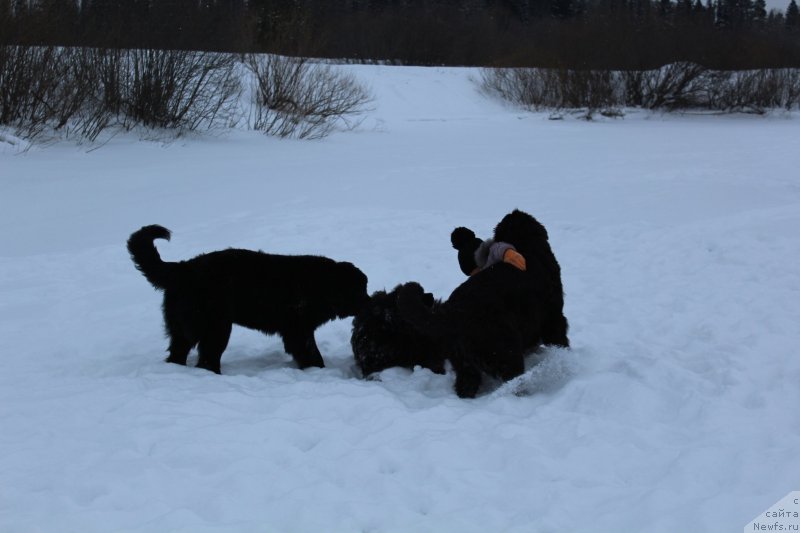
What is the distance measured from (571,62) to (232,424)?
30.9 metres

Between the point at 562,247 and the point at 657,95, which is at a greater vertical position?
the point at 657,95

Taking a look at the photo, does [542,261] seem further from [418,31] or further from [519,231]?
[418,31]

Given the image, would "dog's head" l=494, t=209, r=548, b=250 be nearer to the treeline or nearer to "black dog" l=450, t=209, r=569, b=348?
"black dog" l=450, t=209, r=569, b=348

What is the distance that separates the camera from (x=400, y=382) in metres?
5.52

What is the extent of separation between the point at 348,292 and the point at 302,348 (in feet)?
2.08

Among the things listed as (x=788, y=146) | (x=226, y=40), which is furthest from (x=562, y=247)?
(x=226, y=40)

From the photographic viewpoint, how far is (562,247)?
9953 millimetres

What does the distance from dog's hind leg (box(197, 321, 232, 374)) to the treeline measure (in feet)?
45.6

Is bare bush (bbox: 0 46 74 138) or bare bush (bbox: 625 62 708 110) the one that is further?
bare bush (bbox: 625 62 708 110)

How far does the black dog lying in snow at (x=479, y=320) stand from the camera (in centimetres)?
501

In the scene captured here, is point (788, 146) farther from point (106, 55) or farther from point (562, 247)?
point (106, 55)

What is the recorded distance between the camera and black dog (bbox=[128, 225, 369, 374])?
5.62 metres

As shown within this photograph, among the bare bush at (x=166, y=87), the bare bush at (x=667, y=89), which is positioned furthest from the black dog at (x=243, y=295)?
the bare bush at (x=667, y=89)

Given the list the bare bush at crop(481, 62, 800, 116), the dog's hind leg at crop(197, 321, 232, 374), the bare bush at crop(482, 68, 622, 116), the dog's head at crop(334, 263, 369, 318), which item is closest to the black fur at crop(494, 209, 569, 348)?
the dog's head at crop(334, 263, 369, 318)
